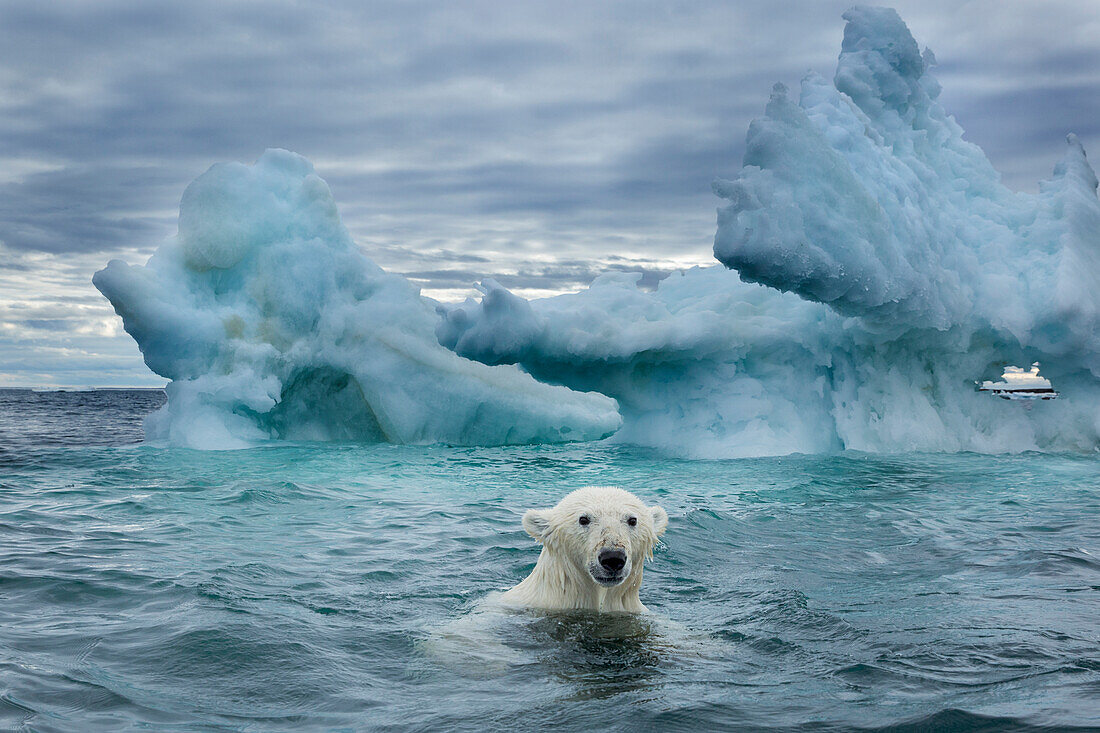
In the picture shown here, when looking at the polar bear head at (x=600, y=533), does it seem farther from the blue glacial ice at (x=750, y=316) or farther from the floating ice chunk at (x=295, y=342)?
the floating ice chunk at (x=295, y=342)

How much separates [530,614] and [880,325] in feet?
31.1

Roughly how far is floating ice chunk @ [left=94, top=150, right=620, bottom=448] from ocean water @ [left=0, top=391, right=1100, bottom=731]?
475 centimetres

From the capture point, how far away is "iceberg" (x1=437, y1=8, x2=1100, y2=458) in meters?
12.7

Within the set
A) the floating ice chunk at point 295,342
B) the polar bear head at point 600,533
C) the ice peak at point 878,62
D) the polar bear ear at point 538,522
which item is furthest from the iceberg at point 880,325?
the polar bear ear at point 538,522

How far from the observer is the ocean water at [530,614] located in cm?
371

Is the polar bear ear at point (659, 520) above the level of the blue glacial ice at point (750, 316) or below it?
below

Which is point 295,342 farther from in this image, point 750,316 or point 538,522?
point 538,522

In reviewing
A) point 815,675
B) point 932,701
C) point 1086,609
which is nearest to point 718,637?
point 815,675

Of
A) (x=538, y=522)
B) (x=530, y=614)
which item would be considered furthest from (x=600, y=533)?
(x=530, y=614)

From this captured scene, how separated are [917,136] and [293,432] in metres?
12.4

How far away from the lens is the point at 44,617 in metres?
A: 5.05

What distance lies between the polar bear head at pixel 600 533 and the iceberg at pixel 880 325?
7246 millimetres

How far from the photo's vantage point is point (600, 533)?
4.75 meters

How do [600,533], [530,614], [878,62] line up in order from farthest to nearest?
[878,62] → [530,614] → [600,533]
